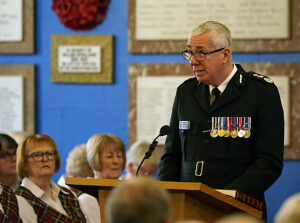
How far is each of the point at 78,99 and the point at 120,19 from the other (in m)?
0.84

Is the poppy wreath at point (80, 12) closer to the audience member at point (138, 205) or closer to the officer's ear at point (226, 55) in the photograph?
the officer's ear at point (226, 55)

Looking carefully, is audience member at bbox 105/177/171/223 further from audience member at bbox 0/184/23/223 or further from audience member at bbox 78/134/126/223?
audience member at bbox 78/134/126/223

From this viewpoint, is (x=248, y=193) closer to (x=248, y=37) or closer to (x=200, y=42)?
(x=200, y=42)

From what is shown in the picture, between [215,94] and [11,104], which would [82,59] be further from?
[215,94]

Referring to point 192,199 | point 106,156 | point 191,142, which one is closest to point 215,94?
point 191,142

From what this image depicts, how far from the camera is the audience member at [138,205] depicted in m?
1.56

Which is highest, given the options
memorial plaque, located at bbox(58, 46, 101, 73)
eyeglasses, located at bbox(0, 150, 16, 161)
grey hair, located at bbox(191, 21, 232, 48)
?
grey hair, located at bbox(191, 21, 232, 48)

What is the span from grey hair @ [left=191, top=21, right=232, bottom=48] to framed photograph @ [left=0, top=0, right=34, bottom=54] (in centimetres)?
338

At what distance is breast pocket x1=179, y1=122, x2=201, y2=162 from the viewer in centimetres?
362

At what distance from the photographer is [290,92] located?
20.6 feet

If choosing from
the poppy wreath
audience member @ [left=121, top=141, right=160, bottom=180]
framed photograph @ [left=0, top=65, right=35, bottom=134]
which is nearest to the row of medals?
audience member @ [left=121, top=141, right=160, bottom=180]

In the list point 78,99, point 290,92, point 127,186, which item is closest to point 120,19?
point 78,99

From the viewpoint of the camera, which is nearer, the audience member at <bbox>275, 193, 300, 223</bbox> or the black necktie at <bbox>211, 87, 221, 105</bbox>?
the audience member at <bbox>275, 193, 300, 223</bbox>

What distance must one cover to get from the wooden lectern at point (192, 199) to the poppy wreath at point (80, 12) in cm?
363
